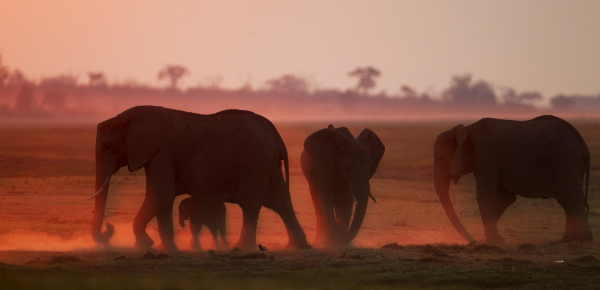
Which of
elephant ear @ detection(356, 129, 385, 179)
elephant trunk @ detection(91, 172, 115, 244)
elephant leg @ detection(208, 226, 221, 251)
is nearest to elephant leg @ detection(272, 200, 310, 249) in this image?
elephant leg @ detection(208, 226, 221, 251)

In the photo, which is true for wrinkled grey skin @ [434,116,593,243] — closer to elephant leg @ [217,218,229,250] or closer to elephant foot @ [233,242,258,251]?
elephant foot @ [233,242,258,251]

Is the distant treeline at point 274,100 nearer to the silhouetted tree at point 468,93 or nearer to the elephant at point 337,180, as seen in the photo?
the silhouetted tree at point 468,93

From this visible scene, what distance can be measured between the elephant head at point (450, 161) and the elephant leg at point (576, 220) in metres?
2.11

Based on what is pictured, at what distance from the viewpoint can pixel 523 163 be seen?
18906mm

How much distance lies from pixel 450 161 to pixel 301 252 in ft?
17.0

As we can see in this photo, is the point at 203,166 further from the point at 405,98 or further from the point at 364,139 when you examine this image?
the point at 405,98

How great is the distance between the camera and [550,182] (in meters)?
18.8

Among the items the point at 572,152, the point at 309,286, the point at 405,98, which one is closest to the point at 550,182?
the point at 572,152

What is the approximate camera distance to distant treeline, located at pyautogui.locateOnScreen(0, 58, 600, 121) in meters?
105

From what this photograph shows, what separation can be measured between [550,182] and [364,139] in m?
4.25

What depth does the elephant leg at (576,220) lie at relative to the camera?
18562mm

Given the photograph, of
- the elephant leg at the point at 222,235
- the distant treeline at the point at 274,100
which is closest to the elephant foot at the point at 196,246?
the elephant leg at the point at 222,235

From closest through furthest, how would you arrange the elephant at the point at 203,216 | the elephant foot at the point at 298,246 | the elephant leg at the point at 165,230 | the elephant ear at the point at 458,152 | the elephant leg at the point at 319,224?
the elephant leg at the point at 165,230, the elephant foot at the point at 298,246, the elephant at the point at 203,216, the elephant leg at the point at 319,224, the elephant ear at the point at 458,152

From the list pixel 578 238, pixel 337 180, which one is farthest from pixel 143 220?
pixel 578 238
